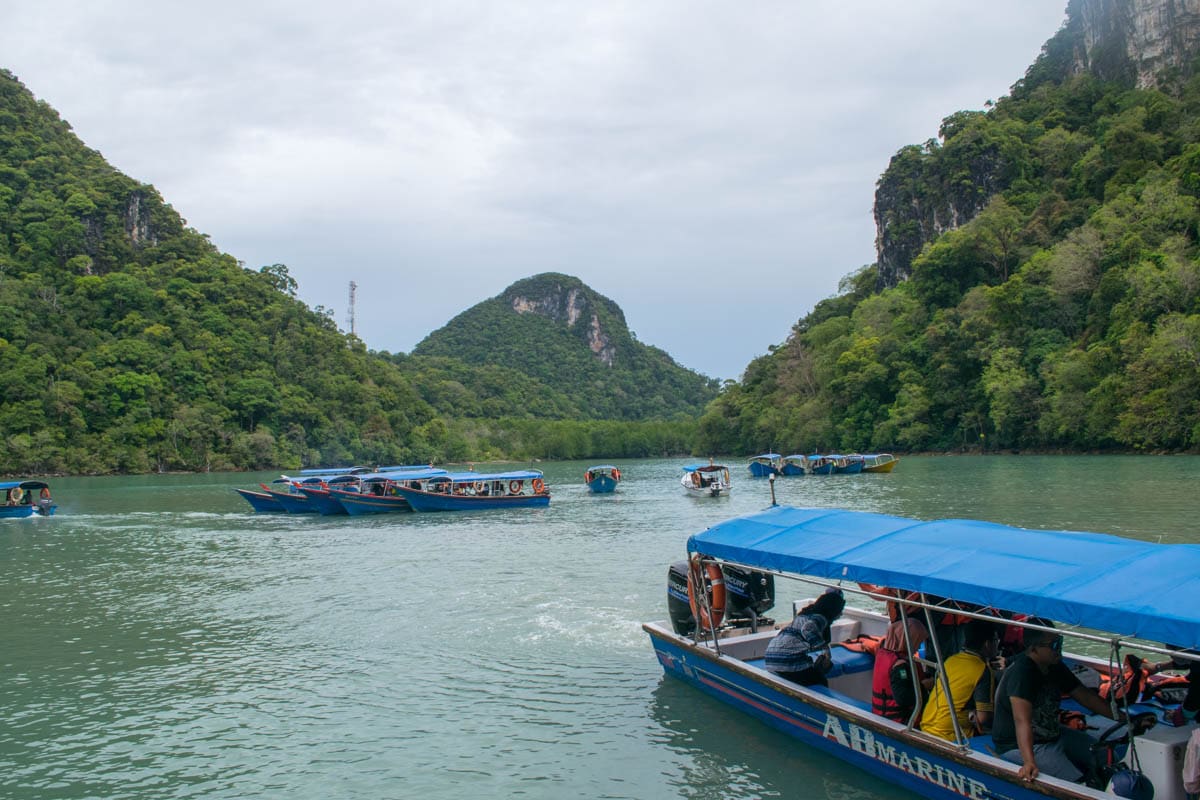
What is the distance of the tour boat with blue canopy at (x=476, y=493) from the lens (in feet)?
147

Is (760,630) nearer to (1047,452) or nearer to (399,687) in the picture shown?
(399,687)


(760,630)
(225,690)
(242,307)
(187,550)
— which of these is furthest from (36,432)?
(760,630)

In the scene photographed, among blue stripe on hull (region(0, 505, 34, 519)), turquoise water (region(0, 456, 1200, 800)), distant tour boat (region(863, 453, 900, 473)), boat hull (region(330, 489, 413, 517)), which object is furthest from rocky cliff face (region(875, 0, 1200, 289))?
blue stripe on hull (region(0, 505, 34, 519))

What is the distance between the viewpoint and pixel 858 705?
9641 millimetres

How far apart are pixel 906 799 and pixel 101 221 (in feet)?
403

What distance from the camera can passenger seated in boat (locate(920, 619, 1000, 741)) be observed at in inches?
333

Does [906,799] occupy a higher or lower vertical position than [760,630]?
lower

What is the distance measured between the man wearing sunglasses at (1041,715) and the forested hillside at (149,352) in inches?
3519

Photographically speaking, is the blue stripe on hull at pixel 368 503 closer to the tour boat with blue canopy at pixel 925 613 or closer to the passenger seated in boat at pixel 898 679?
the tour boat with blue canopy at pixel 925 613

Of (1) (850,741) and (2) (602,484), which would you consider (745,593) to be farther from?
(2) (602,484)

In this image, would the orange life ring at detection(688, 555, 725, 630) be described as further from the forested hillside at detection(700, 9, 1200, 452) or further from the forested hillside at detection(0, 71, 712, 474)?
the forested hillside at detection(0, 71, 712, 474)

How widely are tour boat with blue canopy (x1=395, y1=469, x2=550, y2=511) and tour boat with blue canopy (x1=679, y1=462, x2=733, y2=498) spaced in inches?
380

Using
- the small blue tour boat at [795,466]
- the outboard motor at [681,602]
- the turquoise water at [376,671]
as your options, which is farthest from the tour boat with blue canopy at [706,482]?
the outboard motor at [681,602]

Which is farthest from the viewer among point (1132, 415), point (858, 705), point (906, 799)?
point (1132, 415)
